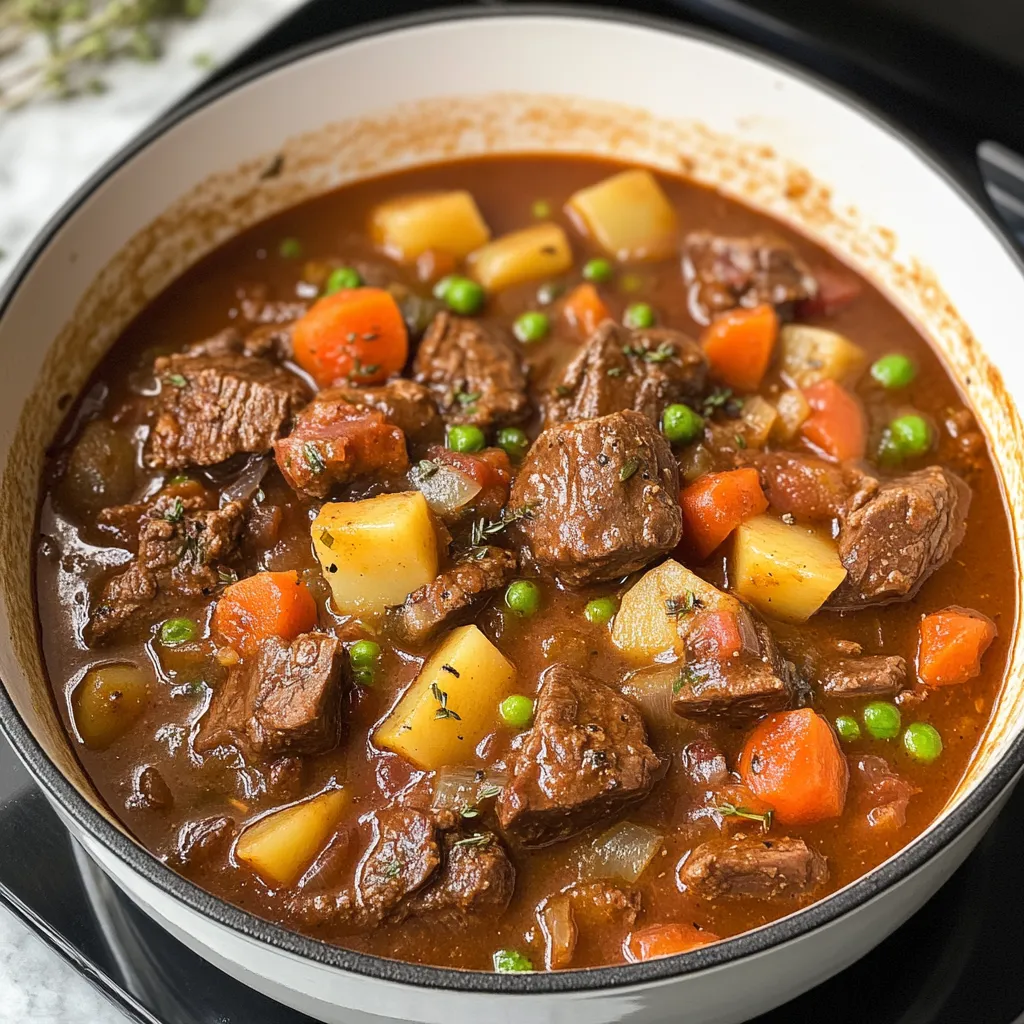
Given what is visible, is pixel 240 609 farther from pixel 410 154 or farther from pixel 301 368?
pixel 410 154

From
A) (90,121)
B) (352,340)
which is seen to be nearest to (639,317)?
(352,340)

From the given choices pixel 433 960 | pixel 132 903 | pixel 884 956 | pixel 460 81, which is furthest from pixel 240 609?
pixel 460 81

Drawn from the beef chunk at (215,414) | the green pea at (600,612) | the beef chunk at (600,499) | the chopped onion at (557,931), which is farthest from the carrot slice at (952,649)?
the beef chunk at (215,414)

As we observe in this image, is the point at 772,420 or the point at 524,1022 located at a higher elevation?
the point at 772,420

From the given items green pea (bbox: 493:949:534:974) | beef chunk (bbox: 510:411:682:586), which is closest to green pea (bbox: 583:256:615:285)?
beef chunk (bbox: 510:411:682:586)


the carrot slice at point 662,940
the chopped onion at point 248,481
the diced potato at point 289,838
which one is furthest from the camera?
the chopped onion at point 248,481

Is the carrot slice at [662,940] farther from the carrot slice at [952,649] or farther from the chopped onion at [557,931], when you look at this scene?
the carrot slice at [952,649]
